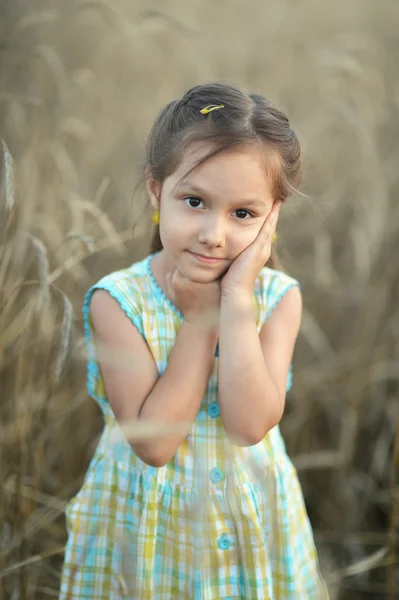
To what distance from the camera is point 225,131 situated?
0.98m

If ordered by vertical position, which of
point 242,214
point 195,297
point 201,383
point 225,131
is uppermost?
point 225,131

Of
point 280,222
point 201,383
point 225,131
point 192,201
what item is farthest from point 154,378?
point 280,222

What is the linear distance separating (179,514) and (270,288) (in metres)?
0.40

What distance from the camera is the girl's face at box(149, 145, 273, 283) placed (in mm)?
963

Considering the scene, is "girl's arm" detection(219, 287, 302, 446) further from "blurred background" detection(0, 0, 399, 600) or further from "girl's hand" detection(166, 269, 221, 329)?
"blurred background" detection(0, 0, 399, 600)

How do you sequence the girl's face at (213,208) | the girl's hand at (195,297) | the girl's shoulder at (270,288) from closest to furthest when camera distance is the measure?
the girl's face at (213,208), the girl's hand at (195,297), the girl's shoulder at (270,288)

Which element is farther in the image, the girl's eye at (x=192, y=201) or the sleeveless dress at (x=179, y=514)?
the sleeveless dress at (x=179, y=514)

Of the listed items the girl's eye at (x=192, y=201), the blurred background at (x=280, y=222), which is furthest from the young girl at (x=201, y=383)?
the blurred background at (x=280, y=222)

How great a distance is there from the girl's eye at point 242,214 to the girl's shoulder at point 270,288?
0.69 ft

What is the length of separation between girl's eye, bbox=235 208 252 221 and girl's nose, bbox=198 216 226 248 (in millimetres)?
43

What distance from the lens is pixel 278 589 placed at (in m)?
1.16

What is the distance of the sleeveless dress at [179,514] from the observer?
1.09 m

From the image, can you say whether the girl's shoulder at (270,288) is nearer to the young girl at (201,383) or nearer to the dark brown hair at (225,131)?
the young girl at (201,383)

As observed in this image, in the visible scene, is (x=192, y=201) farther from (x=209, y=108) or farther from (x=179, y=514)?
(x=179, y=514)
